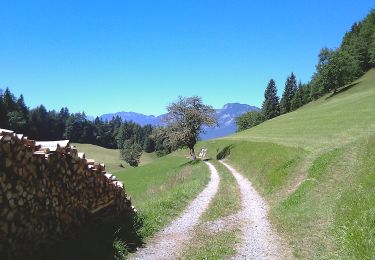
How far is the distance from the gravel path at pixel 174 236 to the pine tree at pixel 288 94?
134212mm

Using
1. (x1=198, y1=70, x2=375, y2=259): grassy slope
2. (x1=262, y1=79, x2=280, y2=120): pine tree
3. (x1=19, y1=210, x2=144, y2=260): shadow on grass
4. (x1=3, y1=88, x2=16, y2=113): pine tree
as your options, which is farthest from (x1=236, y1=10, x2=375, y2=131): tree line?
(x1=19, y1=210, x2=144, y2=260): shadow on grass

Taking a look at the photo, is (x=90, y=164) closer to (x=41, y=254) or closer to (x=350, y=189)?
(x=41, y=254)

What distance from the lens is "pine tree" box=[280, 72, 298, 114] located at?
6093 inches

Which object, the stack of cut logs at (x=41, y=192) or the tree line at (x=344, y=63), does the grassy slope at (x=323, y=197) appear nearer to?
the stack of cut logs at (x=41, y=192)

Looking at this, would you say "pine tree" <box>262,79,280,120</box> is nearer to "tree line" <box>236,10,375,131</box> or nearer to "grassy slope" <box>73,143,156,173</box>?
"tree line" <box>236,10,375,131</box>

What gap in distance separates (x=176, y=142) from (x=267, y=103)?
9507 centimetres

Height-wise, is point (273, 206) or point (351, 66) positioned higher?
point (351, 66)

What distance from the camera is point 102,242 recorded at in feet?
42.4

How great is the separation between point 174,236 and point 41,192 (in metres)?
6.97

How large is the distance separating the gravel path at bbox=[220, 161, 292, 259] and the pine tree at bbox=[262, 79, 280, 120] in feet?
452

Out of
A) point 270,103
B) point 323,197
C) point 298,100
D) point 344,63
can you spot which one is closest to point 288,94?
point 270,103

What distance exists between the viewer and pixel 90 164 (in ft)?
48.1

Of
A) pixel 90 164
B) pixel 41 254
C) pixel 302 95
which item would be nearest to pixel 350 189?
pixel 90 164

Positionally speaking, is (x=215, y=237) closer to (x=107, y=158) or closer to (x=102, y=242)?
(x=102, y=242)
